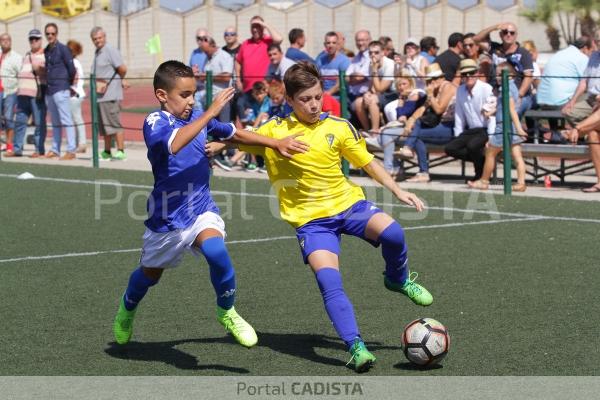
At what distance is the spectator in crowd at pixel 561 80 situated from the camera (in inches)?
648

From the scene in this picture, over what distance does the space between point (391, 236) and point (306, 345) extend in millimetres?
850

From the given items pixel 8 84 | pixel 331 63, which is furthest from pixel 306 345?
pixel 8 84

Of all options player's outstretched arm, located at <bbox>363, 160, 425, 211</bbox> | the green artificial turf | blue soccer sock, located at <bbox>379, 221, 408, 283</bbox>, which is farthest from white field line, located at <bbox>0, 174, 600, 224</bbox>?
player's outstretched arm, located at <bbox>363, 160, 425, 211</bbox>

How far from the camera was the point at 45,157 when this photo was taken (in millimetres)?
21000

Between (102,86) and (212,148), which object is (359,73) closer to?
(102,86)

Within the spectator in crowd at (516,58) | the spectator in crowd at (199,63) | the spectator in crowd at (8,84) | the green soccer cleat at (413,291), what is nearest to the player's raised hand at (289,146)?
the green soccer cleat at (413,291)

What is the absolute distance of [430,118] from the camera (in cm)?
1720

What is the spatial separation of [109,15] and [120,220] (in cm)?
3109

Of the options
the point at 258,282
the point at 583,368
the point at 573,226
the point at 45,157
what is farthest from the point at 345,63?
the point at 583,368

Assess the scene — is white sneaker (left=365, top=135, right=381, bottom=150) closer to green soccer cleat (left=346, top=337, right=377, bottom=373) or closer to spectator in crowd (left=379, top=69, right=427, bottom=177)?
spectator in crowd (left=379, top=69, right=427, bottom=177)

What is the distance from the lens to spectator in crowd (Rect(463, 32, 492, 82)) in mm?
16562

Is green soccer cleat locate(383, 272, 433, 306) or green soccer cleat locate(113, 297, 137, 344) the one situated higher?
green soccer cleat locate(383, 272, 433, 306)

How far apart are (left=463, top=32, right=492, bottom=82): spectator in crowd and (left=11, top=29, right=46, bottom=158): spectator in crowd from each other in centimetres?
695
